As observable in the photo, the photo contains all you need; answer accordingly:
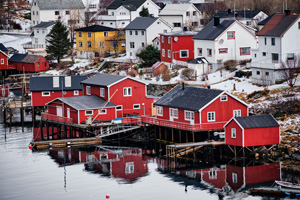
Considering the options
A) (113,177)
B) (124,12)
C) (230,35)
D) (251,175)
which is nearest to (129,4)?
(124,12)

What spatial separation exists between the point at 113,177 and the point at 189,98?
41.6 ft

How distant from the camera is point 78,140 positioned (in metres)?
66.3

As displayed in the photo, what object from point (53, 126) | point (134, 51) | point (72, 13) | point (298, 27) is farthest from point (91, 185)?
point (72, 13)

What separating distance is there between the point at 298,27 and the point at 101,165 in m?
30.0

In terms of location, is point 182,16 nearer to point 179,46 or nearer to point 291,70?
point 179,46

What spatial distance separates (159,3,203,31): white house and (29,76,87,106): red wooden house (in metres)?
35.3

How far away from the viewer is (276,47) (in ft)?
254

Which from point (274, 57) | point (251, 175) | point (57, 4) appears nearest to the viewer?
point (251, 175)

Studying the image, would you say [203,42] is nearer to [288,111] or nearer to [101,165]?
[288,111]

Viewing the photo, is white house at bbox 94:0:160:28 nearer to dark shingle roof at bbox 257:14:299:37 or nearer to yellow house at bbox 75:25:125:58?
yellow house at bbox 75:25:125:58

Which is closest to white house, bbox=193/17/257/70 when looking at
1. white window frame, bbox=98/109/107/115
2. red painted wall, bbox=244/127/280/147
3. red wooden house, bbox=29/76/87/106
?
red wooden house, bbox=29/76/87/106

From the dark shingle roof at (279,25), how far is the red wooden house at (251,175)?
25.6 meters

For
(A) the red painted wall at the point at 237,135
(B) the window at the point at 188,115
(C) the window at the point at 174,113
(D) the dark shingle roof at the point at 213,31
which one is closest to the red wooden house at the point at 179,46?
(D) the dark shingle roof at the point at 213,31

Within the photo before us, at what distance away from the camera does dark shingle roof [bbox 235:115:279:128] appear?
186 feet
